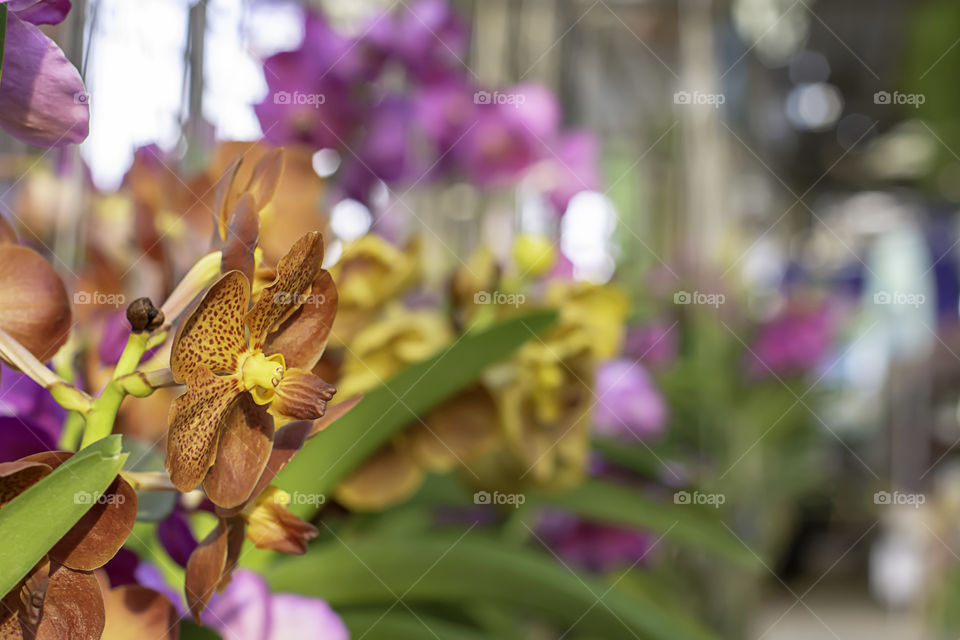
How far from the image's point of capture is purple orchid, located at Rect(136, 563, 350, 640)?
0.71 ft

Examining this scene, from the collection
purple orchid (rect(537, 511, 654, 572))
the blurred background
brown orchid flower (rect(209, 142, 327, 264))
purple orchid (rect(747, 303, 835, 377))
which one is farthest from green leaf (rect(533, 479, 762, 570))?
purple orchid (rect(747, 303, 835, 377))

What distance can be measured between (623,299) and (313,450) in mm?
167

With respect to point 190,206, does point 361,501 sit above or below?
below

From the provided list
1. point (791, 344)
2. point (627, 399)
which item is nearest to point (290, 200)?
point (627, 399)

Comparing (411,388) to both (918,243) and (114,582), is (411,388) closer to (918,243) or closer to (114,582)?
(114,582)

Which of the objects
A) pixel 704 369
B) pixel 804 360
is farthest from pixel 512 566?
pixel 804 360

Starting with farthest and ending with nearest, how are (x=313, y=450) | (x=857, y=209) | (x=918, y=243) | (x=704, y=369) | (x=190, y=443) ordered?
(x=857, y=209)
(x=918, y=243)
(x=704, y=369)
(x=313, y=450)
(x=190, y=443)

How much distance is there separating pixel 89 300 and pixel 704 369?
0.60 meters

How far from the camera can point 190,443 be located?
13 centimetres

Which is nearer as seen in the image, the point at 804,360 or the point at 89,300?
the point at 89,300

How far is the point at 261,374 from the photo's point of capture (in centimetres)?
14

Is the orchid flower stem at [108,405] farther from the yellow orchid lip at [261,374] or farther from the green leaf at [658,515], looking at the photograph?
the green leaf at [658,515]

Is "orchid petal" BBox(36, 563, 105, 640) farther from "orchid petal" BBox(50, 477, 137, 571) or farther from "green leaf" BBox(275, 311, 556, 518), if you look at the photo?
"green leaf" BBox(275, 311, 556, 518)

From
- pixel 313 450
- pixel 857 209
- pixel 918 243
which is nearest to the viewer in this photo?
pixel 313 450
